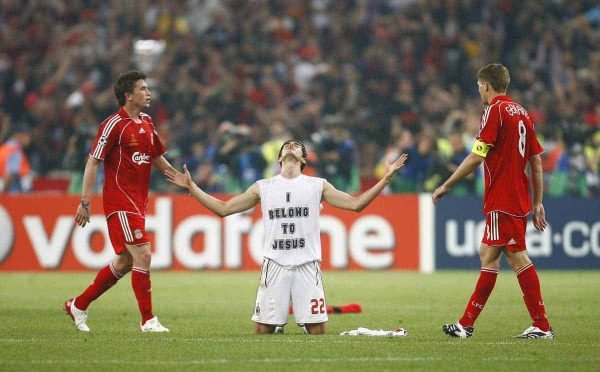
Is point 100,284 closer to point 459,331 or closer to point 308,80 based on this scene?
point 459,331

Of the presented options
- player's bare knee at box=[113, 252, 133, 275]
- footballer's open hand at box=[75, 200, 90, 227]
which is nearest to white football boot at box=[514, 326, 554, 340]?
player's bare knee at box=[113, 252, 133, 275]

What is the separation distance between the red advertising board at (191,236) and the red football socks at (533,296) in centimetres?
929

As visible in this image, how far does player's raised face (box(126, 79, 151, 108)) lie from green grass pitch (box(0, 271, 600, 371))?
2.07 meters

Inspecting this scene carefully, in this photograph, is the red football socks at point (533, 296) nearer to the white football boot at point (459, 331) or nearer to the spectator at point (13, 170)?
the white football boot at point (459, 331)

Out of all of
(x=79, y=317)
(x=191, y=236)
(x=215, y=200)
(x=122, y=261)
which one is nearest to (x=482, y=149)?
(x=215, y=200)

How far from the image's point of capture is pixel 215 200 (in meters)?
10.2

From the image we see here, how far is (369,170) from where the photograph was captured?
22516 millimetres

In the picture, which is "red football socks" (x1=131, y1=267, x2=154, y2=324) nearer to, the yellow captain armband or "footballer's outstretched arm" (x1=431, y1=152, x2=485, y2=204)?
"footballer's outstretched arm" (x1=431, y1=152, x2=485, y2=204)

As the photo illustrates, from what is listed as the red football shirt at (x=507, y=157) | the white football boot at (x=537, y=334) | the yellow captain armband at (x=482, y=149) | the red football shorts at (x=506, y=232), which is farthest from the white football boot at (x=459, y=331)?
the yellow captain armband at (x=482, y=149)

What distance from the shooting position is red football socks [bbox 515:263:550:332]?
9609mm

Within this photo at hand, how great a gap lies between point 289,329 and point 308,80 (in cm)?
1352

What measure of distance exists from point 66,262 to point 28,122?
14.3ft

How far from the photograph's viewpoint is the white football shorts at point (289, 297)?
32.8 ft

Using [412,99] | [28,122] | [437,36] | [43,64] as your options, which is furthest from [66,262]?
[437,36]
